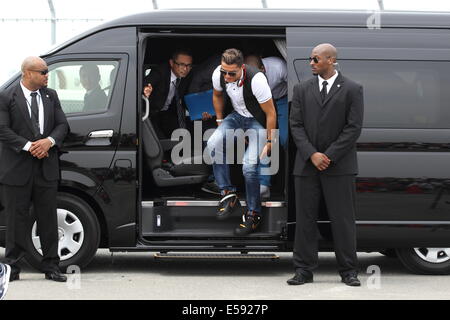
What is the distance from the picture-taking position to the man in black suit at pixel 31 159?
756 centimetres

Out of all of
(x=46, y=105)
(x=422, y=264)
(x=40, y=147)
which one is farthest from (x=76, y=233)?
(x=422, y=264)

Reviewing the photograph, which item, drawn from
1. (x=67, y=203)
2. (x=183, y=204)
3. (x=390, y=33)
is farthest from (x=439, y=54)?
(x=67, y=203)

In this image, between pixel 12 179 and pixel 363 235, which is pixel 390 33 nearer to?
pixel 363 235

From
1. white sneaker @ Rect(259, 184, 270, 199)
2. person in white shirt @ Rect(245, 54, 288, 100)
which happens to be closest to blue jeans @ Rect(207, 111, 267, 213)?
white sneaker @ Rect(259, 184, 270, 199)

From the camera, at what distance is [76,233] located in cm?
800

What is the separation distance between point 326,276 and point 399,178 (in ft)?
3.48

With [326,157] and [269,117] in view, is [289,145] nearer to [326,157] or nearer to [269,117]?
[269,117]

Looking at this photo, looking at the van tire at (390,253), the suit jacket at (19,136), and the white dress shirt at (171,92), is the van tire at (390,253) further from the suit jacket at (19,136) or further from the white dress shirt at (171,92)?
the suit jacket at (19,136)

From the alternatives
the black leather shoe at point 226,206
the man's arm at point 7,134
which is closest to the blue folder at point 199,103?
the black leather shoe at point 226,206

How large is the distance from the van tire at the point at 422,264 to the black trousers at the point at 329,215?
790 millimetres

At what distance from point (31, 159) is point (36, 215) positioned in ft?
1.54

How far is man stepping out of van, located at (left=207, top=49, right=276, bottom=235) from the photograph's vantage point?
8.19 metres

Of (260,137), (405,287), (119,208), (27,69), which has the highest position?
(27,69)

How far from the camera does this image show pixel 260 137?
332 inches
